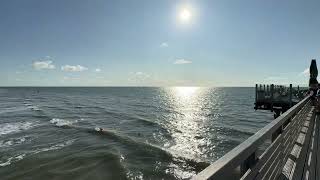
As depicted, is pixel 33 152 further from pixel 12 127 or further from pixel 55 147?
pixel 12 127

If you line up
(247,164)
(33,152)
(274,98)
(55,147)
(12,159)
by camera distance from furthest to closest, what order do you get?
(274,98) → (55,147) → (33,152) → (12,159) → (247,164)

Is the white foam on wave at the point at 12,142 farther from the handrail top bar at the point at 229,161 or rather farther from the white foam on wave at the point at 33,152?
the handrail top bar at the point at 229,161

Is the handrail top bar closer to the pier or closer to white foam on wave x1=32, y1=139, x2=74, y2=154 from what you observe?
the pier

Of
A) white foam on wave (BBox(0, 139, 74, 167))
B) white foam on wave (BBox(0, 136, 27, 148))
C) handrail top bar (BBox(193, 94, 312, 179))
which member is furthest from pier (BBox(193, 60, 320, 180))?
white foam on wave (BBox(0, 136, 27, 148))

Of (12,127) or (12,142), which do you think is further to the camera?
(12,127)

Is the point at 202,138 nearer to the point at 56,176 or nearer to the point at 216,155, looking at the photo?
the point at 216,155

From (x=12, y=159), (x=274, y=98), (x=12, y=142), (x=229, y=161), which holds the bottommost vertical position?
(x=12, y=159)

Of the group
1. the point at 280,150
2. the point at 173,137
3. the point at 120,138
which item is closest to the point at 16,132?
the point at 120,138

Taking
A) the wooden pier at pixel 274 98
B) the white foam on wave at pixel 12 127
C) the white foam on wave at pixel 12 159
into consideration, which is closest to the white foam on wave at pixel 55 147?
the white foam on wave at pixel 12 159

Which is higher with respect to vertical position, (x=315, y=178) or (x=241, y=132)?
(x=315, y=178)

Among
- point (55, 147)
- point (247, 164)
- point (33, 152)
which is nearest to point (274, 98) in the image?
point (55, 147)

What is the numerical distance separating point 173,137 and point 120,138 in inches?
209

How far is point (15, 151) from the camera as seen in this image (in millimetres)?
19344

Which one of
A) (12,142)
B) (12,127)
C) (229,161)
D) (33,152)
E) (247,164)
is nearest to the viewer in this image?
(229,161)
